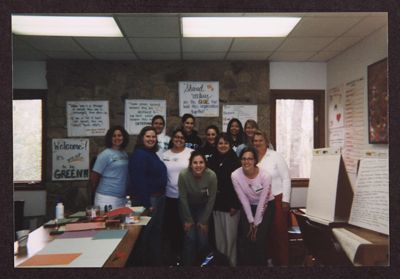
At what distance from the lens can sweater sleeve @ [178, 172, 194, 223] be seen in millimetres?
2154

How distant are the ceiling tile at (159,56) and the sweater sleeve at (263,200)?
1065mm

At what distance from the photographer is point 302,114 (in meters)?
2.33

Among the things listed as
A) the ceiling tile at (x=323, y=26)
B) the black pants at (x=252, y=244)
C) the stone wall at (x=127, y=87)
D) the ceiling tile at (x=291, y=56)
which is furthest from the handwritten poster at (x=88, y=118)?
the ceiling tile at (x=323, y=26)

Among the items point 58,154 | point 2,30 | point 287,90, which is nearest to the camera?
point 2,30

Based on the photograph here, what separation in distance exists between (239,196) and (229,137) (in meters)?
0.41

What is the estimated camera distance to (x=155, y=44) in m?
2.33

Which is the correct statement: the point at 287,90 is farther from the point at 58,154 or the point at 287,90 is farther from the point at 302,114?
the point at 58,154

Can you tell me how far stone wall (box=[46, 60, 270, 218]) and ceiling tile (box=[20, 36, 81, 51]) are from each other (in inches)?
4.1

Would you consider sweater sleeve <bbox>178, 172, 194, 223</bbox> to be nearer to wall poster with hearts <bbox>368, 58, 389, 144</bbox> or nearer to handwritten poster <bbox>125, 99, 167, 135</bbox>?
handwritten poster <bbox>125, 99, 167, 135</bbox>

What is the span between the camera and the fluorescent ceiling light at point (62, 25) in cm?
202

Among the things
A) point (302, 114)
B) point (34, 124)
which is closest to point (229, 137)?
point (302, 114)

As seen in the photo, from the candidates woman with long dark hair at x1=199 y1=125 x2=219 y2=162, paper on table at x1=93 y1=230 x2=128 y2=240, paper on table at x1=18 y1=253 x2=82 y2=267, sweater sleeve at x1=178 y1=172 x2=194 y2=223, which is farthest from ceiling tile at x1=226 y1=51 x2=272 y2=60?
paper on table at x1=18 y1=253 x2=82 y2=267

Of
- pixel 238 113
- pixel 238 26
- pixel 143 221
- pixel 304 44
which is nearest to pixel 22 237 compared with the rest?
pixel 143 221

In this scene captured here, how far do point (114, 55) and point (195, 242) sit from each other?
1421 mm
